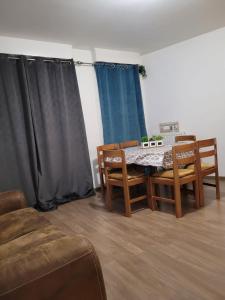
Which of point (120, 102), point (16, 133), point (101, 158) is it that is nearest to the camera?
point (16, 133)

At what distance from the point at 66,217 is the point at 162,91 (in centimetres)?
292

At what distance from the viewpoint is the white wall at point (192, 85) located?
392 cm

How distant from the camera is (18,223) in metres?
1.89

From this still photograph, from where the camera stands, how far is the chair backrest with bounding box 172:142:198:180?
2676mm

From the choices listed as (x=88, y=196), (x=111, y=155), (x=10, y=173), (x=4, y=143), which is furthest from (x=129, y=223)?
(x=4, y=143)

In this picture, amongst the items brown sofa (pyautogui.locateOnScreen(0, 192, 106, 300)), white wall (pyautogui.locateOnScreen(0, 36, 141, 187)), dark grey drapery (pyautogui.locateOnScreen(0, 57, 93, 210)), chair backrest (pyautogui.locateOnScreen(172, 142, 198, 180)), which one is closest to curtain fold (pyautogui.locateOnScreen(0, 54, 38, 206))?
dark grey drapery (pyautogui.locateOnScreen(0, 57, 93, 210))

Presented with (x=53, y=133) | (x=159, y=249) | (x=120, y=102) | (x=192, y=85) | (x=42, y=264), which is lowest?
(x=159, y=249)

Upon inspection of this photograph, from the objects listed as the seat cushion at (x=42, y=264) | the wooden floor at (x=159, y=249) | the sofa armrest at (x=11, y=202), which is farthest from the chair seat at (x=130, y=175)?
the seat cushion at (x=42, y=264)

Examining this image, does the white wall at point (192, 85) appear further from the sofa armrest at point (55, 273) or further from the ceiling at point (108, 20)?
the sofa armrest at point (55, 273)

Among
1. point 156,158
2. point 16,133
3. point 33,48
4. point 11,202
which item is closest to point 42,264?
point 11,202

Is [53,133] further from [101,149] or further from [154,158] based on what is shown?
[154,158]

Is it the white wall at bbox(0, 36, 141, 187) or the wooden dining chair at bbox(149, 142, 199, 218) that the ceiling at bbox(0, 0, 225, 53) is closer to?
the white wall at bbox(0, 36, 141, 187)

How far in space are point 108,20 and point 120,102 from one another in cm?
159

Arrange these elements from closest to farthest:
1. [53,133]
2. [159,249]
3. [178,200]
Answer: [159,249] → [178,200] → [53,133]
